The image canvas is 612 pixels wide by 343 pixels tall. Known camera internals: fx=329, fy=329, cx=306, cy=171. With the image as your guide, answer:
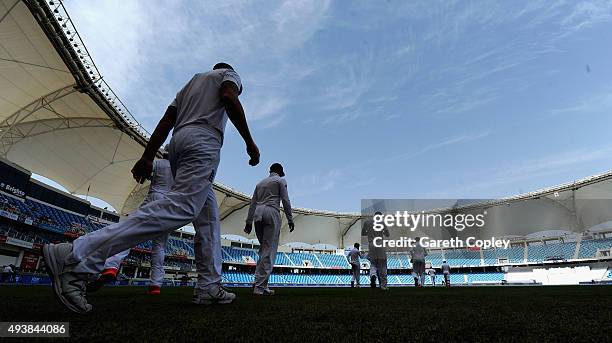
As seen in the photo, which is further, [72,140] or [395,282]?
[395,282]

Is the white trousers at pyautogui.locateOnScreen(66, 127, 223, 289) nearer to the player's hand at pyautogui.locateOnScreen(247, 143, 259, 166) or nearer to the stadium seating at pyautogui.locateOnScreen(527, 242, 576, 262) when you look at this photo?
the player's hand at pyautogui.locateOnScreen(247, 143, 259, 166)

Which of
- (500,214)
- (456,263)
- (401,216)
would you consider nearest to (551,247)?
(500,214)

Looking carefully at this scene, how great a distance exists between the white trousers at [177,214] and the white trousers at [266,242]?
2.04 m

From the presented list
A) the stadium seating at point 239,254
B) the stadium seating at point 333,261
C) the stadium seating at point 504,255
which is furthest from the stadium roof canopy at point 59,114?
the stadium seating at point 504,255

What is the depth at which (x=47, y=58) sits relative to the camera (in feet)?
51.4

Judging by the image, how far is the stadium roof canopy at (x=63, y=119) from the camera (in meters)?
14.0

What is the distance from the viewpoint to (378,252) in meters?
9.67

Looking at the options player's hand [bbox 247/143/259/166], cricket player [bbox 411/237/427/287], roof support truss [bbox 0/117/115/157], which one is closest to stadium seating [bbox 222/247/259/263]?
roof support truss [bbox 0/117/115/157]

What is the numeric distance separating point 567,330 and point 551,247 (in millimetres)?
50157

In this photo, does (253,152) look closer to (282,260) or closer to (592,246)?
(282,260)

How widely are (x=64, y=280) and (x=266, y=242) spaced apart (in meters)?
3.36

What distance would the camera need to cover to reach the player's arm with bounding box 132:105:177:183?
224 centimetres

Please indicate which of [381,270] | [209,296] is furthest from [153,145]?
[381,270]

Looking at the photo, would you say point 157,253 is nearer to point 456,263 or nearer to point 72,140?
point 72,140
